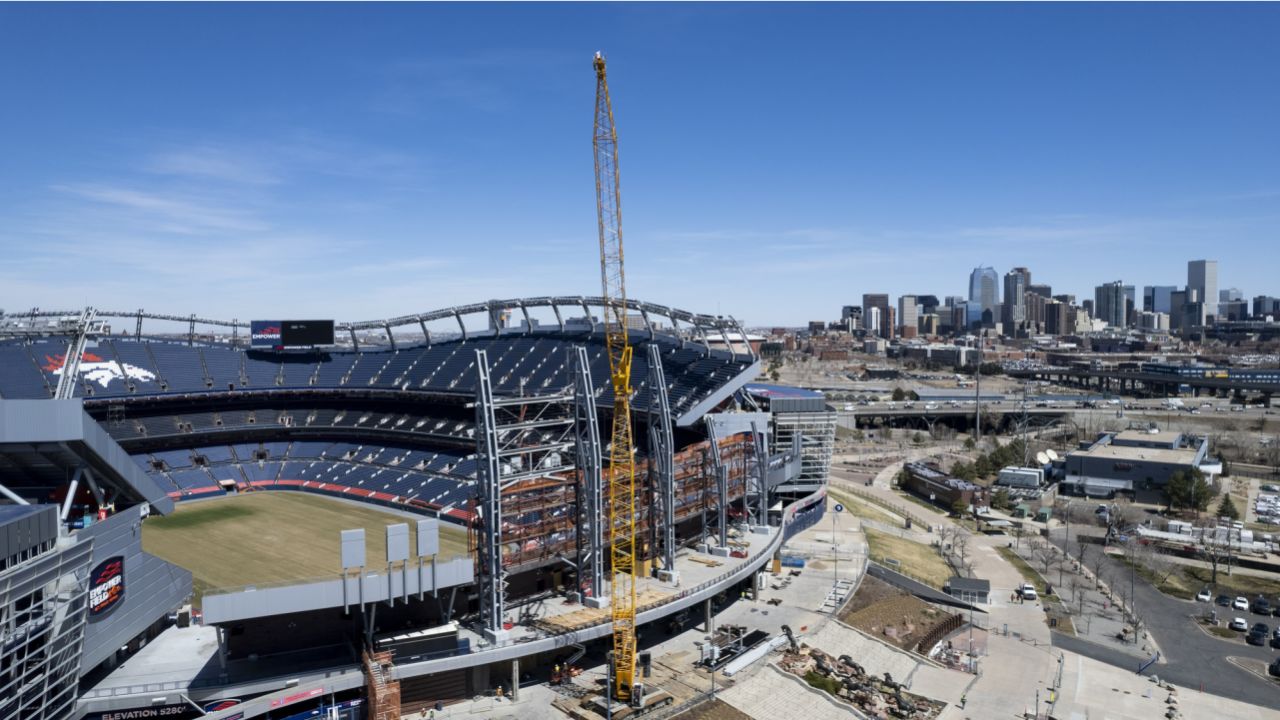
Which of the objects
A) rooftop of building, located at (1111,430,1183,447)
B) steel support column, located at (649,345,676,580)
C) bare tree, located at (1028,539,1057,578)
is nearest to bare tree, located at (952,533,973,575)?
bare tree, located at (1028,539,1057,578)

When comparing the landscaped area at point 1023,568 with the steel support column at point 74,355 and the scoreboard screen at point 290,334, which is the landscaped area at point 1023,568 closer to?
the steel support column at point 74,355

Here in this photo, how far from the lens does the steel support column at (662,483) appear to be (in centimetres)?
5975

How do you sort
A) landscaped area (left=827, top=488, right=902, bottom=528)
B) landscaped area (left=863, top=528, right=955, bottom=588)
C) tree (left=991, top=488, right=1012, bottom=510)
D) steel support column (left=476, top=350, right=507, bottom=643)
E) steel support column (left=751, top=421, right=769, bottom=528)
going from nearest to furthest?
steel support column (left=476, top=350, right=507, bottom=643) → steel support column (left=751, top=421, right=769, bottom=528) → landscaped area (left=863, top=528, right=955, bottom=588) → landscaped area (left=827, top=488, right=902, bottom=528) → tree (left=991, top=488, right=1012, bottom=510)

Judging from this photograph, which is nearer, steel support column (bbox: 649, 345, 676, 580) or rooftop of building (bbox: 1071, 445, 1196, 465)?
steel support column (bbox: 649, 345, 676, 580)

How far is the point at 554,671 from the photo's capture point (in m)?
49.3

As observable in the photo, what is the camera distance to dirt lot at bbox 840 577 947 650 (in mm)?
60219

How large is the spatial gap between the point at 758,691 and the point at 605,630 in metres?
9.75

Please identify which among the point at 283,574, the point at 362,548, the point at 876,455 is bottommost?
the point at 876,455

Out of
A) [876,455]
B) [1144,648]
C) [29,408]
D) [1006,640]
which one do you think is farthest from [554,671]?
[876,455]

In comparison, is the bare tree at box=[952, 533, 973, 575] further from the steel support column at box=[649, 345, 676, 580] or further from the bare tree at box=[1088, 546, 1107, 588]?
the steel support column at box=[649, 345, 676, 580]

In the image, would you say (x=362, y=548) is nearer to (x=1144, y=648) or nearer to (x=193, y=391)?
(x=1144, y=648)

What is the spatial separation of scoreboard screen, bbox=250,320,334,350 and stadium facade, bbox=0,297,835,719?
1665mm

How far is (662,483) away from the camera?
61531 mm

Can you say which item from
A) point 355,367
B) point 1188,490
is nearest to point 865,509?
point 1188,490
